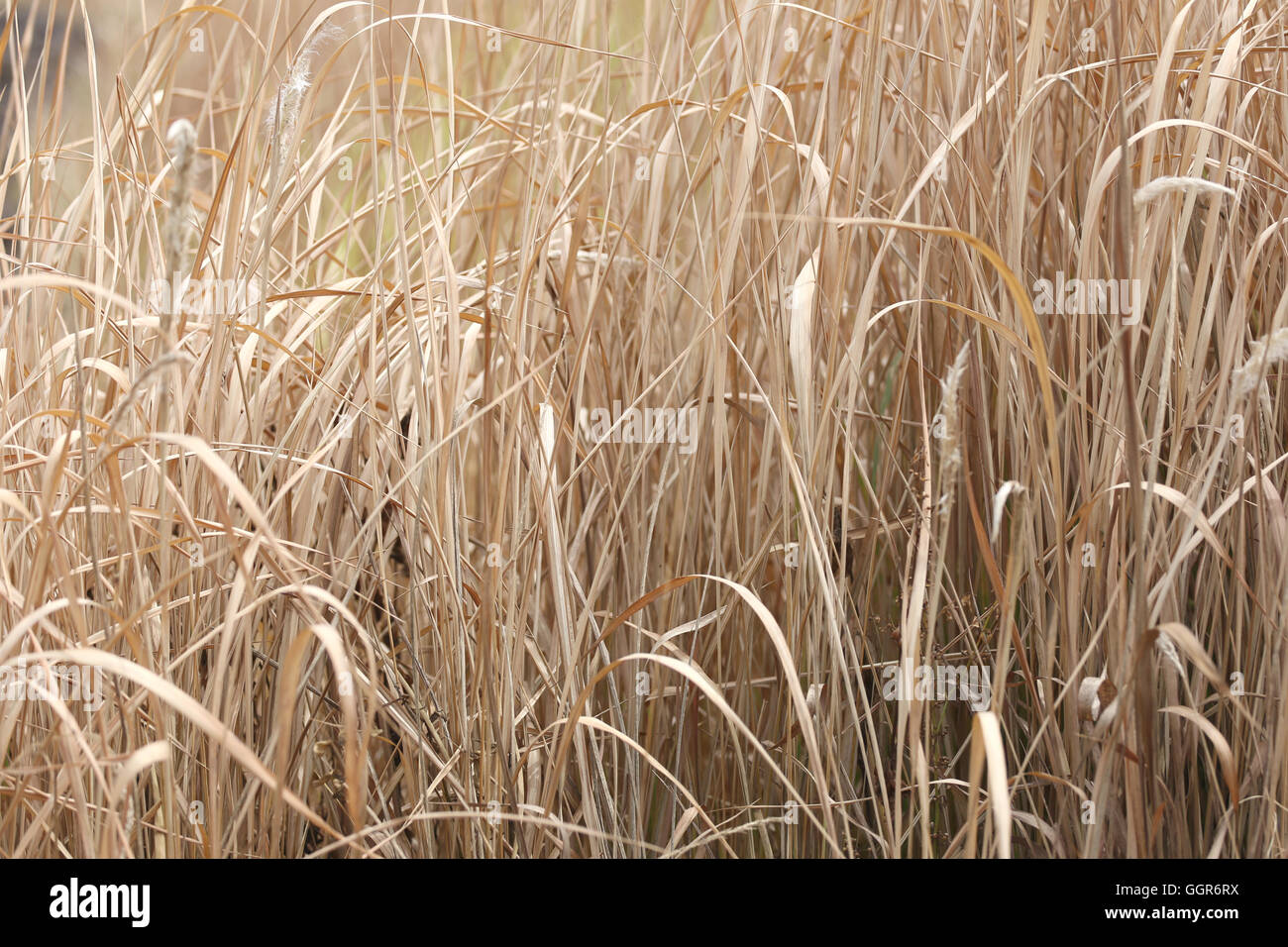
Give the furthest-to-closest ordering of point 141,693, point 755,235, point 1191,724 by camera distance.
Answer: point 755,235
point 1191,724
point 141,693

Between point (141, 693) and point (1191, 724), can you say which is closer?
point (141, 693)

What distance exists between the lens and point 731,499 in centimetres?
77

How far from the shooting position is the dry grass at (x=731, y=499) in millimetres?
654

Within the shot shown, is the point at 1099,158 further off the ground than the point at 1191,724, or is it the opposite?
the point at 1099,158

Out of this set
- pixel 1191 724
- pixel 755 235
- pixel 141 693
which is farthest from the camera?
pixel 755 235

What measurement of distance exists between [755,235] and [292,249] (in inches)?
19.7

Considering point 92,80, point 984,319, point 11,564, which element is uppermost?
point 92,80

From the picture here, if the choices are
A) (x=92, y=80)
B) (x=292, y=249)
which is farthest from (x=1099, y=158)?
(x=92, y=80)

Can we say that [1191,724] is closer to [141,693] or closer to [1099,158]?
[1099,158]

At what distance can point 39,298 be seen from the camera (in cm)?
92

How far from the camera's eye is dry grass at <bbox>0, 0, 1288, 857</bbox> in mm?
654
